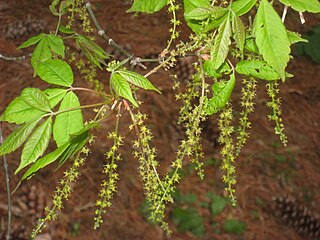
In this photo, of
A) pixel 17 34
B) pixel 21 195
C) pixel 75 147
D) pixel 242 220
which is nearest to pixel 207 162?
pixel 242 220

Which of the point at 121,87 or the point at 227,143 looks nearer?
the point at 121,87

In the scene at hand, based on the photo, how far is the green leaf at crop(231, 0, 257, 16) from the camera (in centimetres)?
99

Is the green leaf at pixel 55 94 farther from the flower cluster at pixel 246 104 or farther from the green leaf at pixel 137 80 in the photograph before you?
the flower cluster at pixel 246 104

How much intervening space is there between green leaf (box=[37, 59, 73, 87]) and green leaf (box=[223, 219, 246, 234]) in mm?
2115

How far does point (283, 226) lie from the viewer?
3.23 m

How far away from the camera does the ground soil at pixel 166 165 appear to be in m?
3.08

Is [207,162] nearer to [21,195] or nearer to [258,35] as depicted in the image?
[21,195]

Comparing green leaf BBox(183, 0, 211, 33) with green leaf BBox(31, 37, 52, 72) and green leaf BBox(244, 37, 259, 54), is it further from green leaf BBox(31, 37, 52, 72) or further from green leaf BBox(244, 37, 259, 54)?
green leaf BBox(31, 37, 52, 72)

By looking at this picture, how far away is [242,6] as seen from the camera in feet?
3.25

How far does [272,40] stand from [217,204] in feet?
7.62

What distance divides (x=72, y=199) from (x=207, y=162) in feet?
2.80

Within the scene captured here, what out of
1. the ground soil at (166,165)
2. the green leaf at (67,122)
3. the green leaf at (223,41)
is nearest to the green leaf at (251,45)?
the green leaf at (223,41)

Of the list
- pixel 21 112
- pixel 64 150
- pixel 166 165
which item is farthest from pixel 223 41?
pixel 166 165

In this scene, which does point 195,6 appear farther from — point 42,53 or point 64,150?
point 42,53
